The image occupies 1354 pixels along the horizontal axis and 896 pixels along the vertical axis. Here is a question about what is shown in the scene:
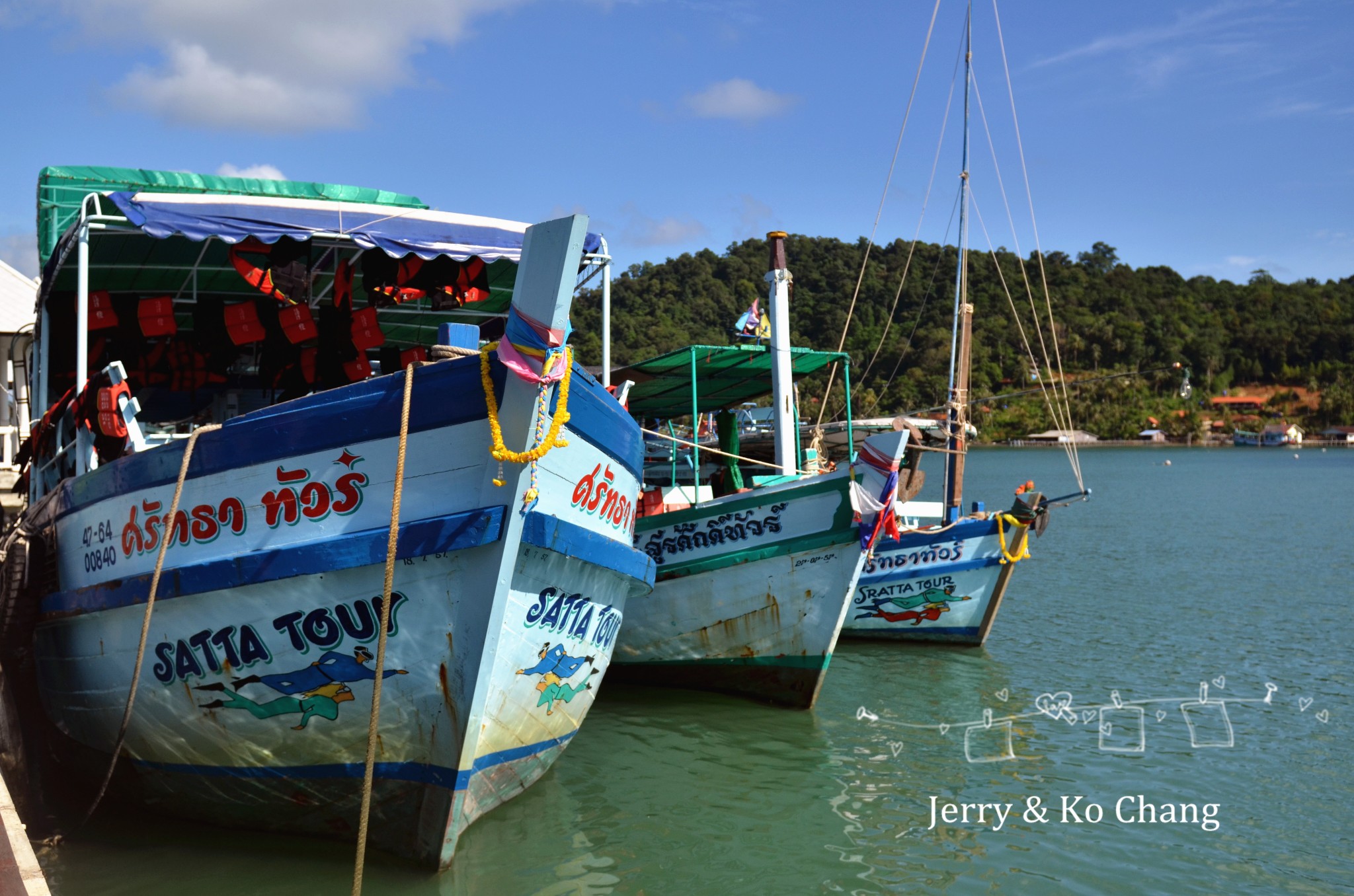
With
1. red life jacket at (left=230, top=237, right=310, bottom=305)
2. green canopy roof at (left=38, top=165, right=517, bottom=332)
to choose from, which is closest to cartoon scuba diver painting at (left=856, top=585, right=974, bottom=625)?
green canopy roof at (left=38, top=165, right=517, bottom=332)

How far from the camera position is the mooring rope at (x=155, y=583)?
18.5 feet

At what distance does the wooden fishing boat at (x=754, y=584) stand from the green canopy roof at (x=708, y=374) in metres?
0.39

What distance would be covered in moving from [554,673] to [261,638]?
5.68ft

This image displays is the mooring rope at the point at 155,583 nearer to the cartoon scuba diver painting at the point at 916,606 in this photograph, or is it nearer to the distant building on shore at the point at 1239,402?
the cartoon scuba diver painting at the point at 916,606

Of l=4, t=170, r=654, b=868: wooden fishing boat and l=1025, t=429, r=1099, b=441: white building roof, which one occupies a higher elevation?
l=1025, t=429, r=1099, b=441: white building roof

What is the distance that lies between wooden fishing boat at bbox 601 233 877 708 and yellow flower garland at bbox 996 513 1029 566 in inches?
144

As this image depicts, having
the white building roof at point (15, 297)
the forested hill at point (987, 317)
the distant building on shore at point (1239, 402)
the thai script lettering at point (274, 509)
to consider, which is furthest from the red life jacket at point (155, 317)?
the distant building on shore at point (1239, 402)

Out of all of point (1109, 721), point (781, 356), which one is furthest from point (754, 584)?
point (1109, 721)

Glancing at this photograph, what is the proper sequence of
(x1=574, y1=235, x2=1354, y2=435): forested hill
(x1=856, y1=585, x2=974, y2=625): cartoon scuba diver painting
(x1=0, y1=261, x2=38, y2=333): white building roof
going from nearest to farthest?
(x1=856, y1=585, x2=974, y2=625): cartoon scuba diver painting, (x1=0, y1=261, x2=38, y2=333): white building roof, (x1=574, y1=235, x2=1354, y2=435): forested hill

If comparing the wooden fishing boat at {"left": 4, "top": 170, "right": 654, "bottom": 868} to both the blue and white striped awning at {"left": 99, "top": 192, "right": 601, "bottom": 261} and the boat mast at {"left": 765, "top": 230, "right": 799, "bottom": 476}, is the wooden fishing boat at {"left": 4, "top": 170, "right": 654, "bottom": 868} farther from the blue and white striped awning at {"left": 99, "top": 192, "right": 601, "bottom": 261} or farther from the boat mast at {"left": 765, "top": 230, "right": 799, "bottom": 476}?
the boat mast at {"left": 765, "top": 230, "right": 799, "bottom": 476}

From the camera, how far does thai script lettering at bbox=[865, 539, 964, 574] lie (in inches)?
543

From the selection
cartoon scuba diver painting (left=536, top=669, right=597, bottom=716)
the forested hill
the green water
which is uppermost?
the forested hill

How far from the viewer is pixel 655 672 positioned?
436 inches

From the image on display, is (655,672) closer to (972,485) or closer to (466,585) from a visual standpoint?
(466,585)
